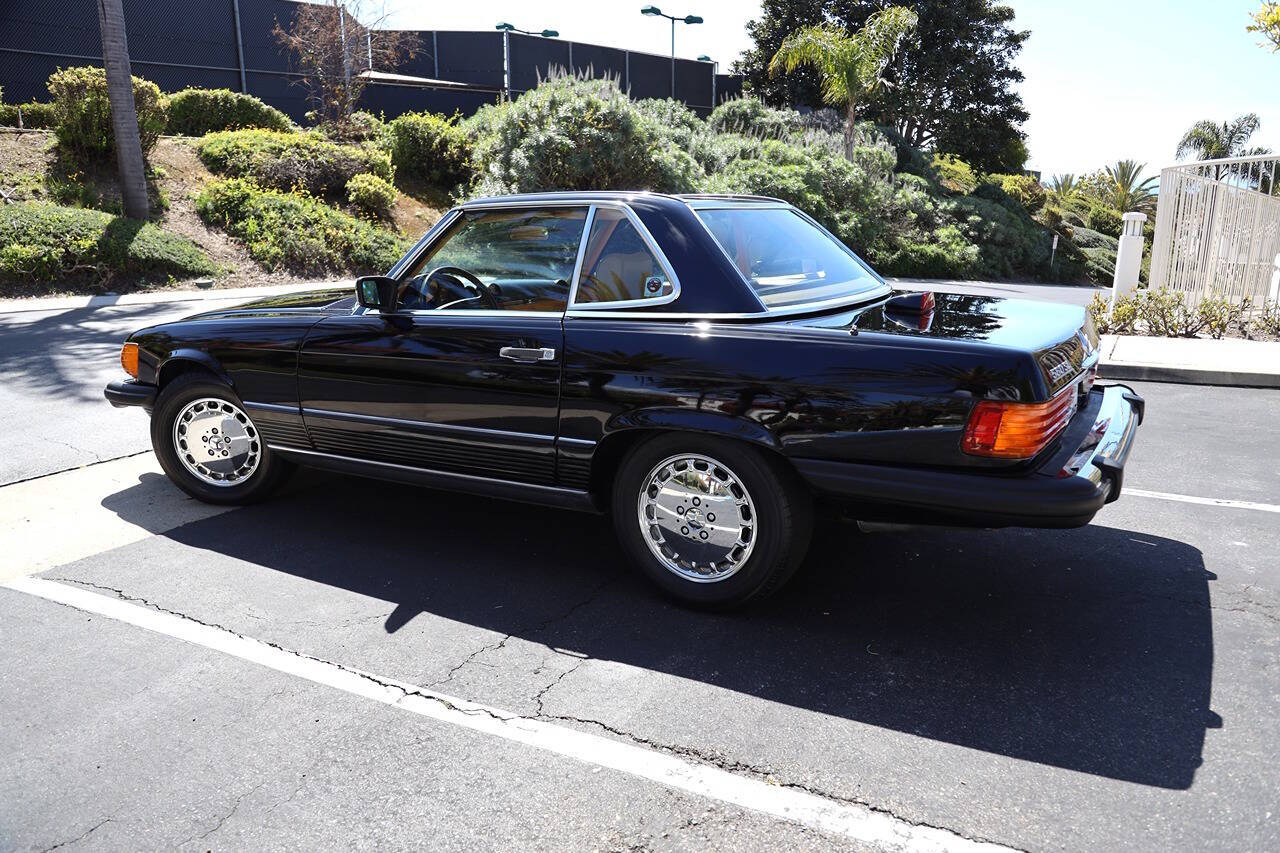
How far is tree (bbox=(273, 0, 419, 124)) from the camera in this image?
76.8ft

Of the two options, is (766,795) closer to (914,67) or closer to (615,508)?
(615,508)

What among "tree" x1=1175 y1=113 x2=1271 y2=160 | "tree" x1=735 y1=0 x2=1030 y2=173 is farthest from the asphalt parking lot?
"tree" x1=1175 y1=113 x2=1271 y2=160

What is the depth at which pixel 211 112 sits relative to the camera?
20.9 m

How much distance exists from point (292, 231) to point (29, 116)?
20.0ft

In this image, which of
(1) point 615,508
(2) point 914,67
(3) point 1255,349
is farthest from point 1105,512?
(2) point 914,67

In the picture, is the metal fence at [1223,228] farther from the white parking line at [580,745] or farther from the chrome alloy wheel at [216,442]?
the white parking line at [580,745]

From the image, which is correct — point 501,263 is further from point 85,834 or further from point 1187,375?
point 1187,375

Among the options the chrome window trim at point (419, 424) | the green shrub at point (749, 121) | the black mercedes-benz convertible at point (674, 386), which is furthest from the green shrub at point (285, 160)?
the chrome window trim at point (419, 424)

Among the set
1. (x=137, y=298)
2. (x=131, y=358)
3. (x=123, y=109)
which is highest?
(x=123, y=109)

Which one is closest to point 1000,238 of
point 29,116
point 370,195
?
point 370,195

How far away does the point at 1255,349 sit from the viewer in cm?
1016

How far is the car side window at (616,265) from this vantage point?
12.9 feet

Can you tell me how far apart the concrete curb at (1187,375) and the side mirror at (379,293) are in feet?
23.6

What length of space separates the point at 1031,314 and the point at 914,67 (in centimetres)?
3607
